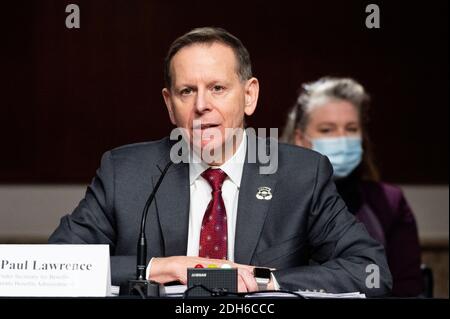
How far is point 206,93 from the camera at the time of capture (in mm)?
2857

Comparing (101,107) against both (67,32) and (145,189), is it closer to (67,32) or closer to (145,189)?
(67,32)

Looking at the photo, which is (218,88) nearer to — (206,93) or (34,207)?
(206,93)

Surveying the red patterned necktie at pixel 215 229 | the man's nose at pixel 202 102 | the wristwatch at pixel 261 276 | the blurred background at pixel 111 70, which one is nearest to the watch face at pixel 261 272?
the wristwatch at pixel 261 276

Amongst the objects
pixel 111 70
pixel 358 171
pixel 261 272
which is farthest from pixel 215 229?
pixel 111 70

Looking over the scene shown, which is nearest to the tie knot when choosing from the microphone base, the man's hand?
the man's hand

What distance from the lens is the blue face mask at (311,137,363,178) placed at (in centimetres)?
404

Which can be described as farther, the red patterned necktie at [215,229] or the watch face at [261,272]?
the red patterned necktie at [215,229]

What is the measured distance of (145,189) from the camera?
2.93m

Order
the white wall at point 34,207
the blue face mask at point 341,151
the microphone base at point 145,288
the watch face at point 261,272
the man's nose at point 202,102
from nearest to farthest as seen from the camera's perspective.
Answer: the microphone base at point 145,288 → the watch face at point 261,272 → the man's nose at point 202,102 → the blue face mask at point 341,151 → the white wall at point 34,207

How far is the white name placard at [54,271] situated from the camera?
2143mm

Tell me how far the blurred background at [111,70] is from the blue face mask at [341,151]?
0.68 m

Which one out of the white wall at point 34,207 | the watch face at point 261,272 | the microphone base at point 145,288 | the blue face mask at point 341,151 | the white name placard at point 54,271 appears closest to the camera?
the white name placard at point 54,271

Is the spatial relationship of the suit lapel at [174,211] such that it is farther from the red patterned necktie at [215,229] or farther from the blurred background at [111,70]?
the blurred background at [111,70]

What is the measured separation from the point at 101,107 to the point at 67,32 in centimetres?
40
